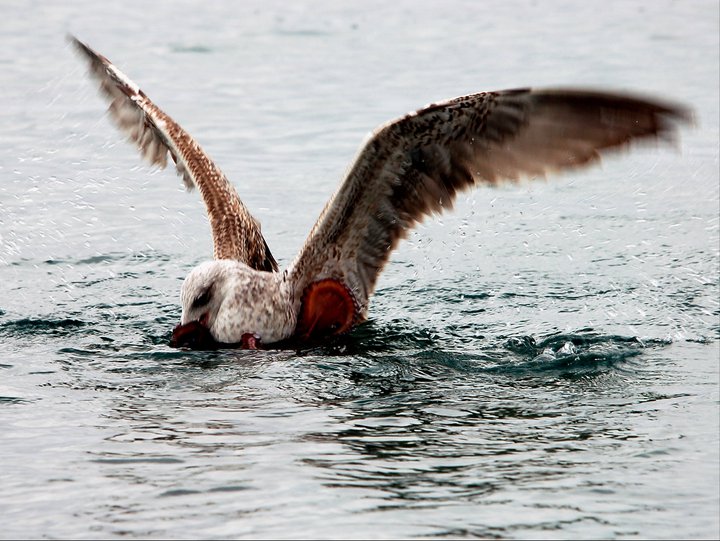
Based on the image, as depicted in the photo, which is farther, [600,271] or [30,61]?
[30,61]

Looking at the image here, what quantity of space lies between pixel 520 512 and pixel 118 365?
132 inches

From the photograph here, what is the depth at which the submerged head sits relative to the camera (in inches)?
328

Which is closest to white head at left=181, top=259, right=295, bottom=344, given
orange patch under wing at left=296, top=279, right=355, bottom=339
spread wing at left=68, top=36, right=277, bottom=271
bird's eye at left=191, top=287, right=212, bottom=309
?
bird's eye at left=191, top=287, right=212, bottom=309

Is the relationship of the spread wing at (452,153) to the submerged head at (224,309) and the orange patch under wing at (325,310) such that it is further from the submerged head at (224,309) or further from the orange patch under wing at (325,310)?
the submerged head at (224,309)

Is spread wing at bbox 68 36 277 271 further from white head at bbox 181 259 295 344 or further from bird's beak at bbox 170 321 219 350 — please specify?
bird's beak at bbox 170 321 219 350

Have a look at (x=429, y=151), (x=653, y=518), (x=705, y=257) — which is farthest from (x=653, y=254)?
(x=653, y=518)

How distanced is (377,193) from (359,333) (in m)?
1.17

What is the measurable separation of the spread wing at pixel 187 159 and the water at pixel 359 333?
0.78m

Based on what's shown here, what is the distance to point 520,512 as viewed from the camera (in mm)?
5387

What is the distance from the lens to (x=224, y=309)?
834 cm

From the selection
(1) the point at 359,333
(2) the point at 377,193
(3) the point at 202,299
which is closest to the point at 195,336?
(3) the point at 202,299

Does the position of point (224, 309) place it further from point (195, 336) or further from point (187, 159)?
point (187, 159)

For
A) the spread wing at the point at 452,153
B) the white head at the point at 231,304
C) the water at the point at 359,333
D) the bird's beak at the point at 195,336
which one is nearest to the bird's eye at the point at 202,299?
the white head at the point at 231,304

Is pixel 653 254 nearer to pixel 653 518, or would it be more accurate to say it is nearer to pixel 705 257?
pixel 705 257
